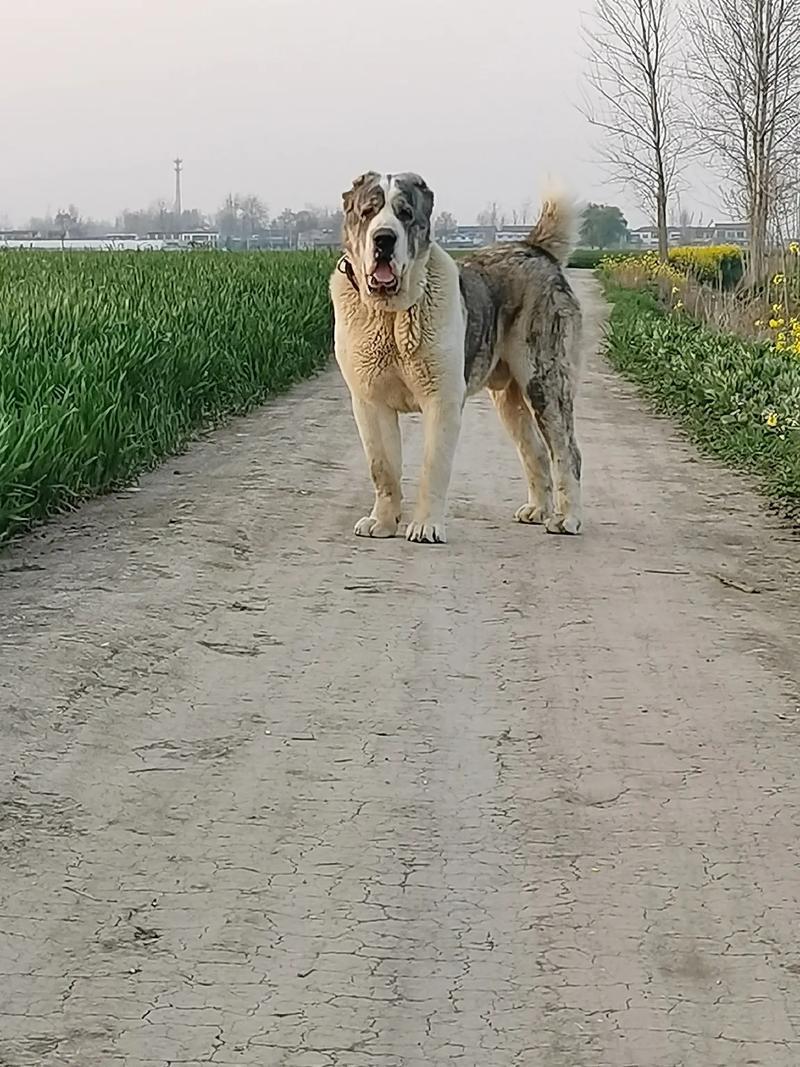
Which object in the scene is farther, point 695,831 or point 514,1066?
point 695,831

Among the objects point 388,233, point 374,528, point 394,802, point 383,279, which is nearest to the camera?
point 394,802

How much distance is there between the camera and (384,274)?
7223 millimetres

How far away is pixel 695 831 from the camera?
4.10 meters

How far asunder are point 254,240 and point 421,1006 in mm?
47306

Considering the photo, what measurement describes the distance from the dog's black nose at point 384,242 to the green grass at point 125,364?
1.92m

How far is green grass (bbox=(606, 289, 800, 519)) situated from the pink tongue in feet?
9.95

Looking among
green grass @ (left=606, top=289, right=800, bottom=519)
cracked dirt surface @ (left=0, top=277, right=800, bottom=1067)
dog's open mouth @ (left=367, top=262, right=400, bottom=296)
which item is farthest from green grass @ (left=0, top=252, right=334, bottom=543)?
green grass @ (left=606, top=289, right=800, bottom=519)

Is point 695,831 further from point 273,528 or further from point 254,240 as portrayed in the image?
point 254,240

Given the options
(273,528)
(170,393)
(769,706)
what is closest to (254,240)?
(170,393)

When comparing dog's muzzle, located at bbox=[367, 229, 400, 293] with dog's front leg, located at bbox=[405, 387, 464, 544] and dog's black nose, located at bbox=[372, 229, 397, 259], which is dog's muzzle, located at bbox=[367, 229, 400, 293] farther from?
dog's front leg, located at bbox=[405, 387, 464, 544]

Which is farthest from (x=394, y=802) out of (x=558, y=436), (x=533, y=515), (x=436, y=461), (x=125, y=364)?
(x=125, y=364)

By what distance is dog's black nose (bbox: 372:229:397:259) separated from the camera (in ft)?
23.4

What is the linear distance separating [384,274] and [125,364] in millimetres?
3765

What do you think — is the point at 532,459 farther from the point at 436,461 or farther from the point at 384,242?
the point at 384,242
